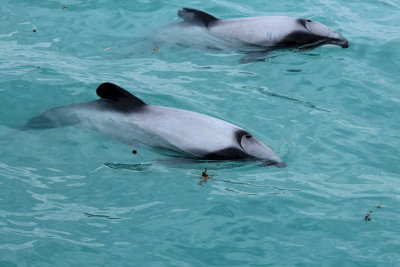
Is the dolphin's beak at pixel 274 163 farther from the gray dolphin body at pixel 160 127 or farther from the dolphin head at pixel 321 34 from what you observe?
the dolphin head at pixel 321 34

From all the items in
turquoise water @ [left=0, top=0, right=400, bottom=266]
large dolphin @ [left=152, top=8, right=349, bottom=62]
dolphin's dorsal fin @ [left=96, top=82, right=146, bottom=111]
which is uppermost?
large dolphin @ [left=152, top=8, right=349, bottom=62]

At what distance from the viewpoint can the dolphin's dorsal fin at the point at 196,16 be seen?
10.6 meters

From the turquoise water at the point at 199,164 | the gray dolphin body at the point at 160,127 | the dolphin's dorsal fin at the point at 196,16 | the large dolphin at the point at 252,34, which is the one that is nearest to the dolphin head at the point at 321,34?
the large dolphin at the point at 252,34

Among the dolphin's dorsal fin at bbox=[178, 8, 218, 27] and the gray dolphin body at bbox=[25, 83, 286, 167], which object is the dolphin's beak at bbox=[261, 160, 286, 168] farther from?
the dolphin's dorsal fin at bbox=[178, 8, 218, 27]

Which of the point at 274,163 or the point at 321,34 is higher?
the point at 321,34

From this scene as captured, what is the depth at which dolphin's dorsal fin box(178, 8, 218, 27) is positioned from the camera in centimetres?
1063

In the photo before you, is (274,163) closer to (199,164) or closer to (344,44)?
(199,164)

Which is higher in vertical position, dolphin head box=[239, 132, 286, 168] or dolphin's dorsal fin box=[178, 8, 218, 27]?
dolphin's dorsal fin box=[178, 8, 218, 27]

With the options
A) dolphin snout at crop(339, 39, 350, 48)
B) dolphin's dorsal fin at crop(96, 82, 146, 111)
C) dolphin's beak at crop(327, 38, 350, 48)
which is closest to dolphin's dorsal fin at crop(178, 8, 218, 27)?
dolphin's beak at crop(327, 38, 350, 48)

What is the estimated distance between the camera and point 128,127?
23.6ft

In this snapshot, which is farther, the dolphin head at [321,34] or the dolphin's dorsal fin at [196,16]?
the dolphin's dorsal fin at [196,16]

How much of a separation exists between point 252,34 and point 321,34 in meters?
1.28

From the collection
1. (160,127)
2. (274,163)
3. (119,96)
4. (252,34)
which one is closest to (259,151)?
(274,163)

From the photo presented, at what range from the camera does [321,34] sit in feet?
34.5
